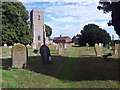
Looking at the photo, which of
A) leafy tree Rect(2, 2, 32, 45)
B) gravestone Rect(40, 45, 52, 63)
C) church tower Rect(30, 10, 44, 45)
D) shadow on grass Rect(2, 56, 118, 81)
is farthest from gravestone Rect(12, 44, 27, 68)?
church tower Rect(30, 10, 44, 45)

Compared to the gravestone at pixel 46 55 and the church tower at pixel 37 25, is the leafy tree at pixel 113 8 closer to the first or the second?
the gravestone at pixel 46 55

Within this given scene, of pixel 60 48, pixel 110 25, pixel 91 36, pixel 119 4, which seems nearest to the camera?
pixel 119 4

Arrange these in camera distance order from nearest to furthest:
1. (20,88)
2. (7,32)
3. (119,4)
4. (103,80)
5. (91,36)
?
1. (20,88)
2. (103,80)
3. (119,4)
4. (7,32)
5. (91,36)

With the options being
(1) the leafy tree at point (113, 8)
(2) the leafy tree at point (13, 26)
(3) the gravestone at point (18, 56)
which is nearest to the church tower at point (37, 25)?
(2) the leafy tree at point (13, 26)

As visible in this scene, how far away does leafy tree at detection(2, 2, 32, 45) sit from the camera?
42.2 meters

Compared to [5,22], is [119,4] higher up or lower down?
lower down

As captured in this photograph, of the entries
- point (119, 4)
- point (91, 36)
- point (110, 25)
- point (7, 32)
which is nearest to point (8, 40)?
point (7, 32)

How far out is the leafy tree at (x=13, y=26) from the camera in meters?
42.2

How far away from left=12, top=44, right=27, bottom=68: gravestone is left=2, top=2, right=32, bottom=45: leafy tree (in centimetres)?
3222

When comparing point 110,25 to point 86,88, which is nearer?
point 86,88

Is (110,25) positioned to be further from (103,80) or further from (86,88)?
(86,88)

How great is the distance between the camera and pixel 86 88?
6574 millimetres

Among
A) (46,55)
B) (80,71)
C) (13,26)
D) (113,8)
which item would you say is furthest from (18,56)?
(13,26)

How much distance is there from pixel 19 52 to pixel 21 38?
34214 mm
